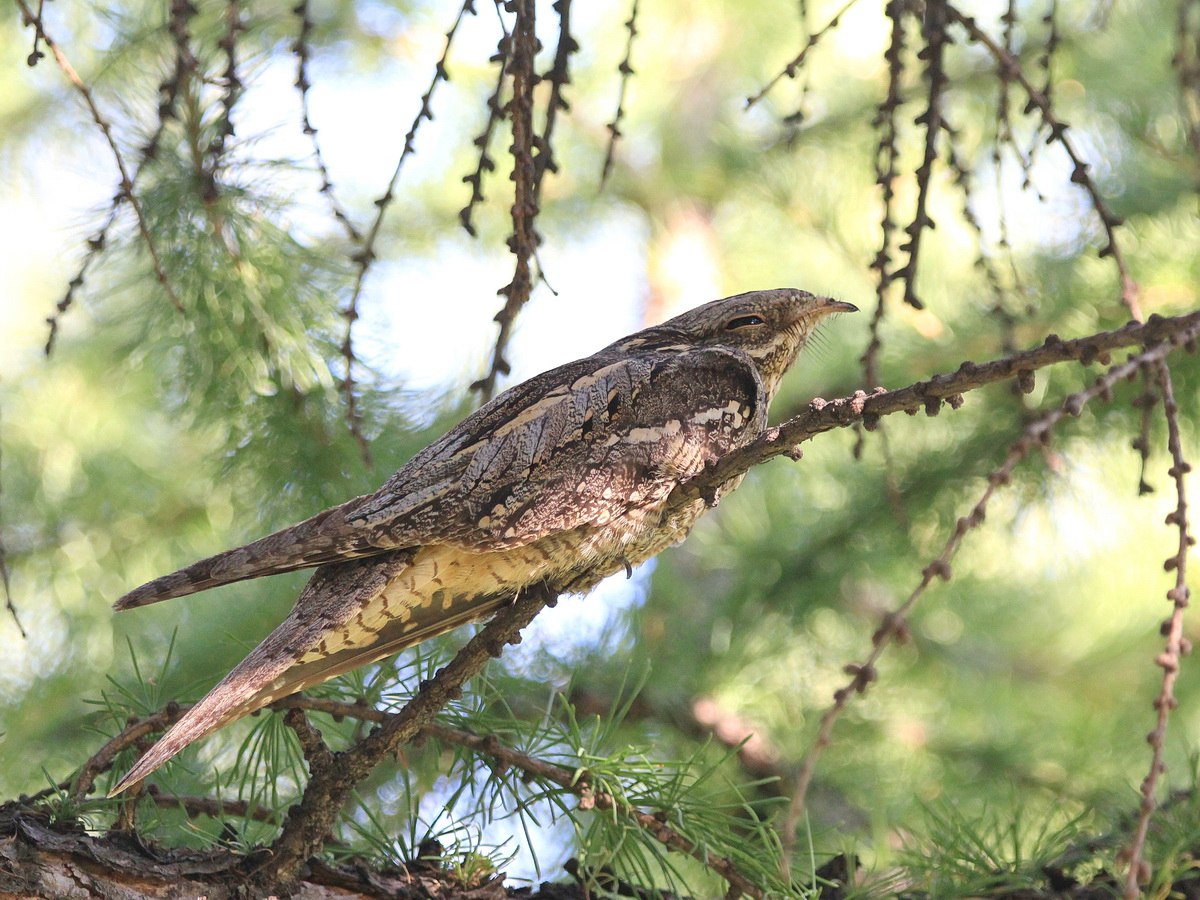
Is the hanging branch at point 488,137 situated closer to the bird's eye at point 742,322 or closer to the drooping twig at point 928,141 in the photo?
the drooping twig at point 928,141

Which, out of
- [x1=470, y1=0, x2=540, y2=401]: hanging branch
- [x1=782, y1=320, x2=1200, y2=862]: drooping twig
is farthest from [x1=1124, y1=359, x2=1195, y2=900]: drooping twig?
[x1=470, y1=0, x2=540, y2=401]: hanging branch

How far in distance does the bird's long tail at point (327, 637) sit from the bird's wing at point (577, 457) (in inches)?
4.5

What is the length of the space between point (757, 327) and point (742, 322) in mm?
34

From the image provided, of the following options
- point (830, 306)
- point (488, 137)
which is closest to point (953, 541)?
point (488, 137)

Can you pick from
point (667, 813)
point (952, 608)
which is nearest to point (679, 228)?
point (952, 608)

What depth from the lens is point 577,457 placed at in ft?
6.59

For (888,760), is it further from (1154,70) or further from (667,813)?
(1154,70)

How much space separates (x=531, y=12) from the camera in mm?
1586

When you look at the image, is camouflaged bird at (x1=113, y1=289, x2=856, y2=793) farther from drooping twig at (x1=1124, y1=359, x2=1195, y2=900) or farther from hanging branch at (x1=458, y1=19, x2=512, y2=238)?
drooping twig at (x1=1124, y1=359, x2=1195, y2=900)

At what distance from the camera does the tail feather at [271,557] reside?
→ 1596mm

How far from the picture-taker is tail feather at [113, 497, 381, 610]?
160cm

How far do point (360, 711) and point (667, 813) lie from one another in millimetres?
496

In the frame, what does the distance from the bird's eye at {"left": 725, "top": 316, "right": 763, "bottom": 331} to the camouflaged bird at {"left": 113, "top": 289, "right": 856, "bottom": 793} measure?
0.14 metres

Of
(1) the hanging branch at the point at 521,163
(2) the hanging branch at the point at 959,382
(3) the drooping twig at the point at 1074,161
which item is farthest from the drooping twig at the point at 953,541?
(1) the hanging branch at the point at 521,163
